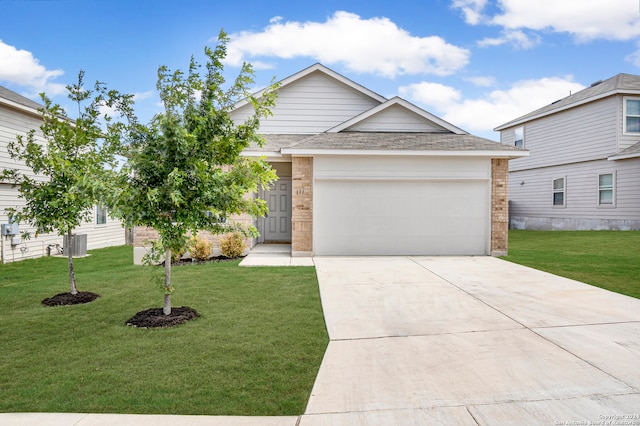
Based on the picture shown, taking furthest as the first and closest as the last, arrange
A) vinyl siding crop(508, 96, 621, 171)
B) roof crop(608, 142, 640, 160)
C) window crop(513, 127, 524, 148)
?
1. window crop(513, 127, 524, 148)
2. vinyl siding crop(508, 96, 621, 171)
3. roof crop(608, 142, 640, 160)

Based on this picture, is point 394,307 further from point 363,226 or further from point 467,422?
point 363,226

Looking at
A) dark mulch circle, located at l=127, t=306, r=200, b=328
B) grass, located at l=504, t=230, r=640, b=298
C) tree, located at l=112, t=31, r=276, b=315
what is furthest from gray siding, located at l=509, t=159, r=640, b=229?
dark mulch circle, located at l=127, t=306, r=200, b=328

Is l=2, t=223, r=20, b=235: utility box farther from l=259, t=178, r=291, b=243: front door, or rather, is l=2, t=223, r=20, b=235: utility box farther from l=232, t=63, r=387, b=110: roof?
l=232, t=63, r=387, b=110: roof

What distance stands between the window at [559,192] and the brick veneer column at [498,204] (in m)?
Result: 11.6

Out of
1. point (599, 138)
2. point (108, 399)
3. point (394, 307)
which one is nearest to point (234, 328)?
point (108, 399)

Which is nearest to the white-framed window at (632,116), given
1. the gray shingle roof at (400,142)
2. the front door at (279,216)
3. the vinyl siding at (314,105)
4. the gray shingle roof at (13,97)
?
the gray shingle roof at (400,142)

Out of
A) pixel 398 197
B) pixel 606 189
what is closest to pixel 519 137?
pixel 606 189

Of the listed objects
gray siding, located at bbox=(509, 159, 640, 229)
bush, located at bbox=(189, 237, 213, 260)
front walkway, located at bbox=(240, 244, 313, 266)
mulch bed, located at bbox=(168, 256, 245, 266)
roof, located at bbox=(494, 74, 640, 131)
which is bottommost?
mulch bed, located at bbox=(168, 256, 245, 266)

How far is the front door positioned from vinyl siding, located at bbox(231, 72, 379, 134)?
2149 mm

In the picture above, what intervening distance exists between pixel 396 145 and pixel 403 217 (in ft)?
7.02

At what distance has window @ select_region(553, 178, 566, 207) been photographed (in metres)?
21.3

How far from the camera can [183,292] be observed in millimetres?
7699

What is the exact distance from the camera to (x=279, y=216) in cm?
1559

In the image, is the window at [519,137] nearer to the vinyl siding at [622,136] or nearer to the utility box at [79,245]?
the vinyl siding at [622,136]
